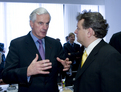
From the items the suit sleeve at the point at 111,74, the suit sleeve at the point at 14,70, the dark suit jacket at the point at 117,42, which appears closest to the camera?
the suit sleeve at the point at 111,74

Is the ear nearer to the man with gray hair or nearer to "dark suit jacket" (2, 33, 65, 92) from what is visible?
the man with gray hair

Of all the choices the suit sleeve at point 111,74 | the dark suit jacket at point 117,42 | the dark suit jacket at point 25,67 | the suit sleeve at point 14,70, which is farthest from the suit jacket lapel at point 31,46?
the dark suit jacket at point 117,42

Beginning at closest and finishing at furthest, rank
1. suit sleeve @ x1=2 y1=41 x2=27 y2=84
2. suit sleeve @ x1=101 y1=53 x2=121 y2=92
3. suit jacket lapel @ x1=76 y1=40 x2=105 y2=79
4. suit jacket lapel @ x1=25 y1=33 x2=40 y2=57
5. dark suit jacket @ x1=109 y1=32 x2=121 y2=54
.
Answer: suit sleeve @ x1=101 y1=53 x2=121 y2=92, suit jacket lapel @ x1=76 y1=40 x2=105 y2=79, suit sleeve @ x1=2 y1=41 x2=27 y2=84, suit jacket lapel @ x1=25 y1=33 x2=40 y2=57, dark suit jacket @ x1=109 y1=32 x2=121 y2=54

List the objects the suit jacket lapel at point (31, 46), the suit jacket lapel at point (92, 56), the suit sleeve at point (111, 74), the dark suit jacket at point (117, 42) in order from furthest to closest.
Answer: the dark suit jacket at point (117, 42), the suit jacket lapel at point (31, 46), the suit jacket lapel at point (92, 56), the suit sleeve at point (111, 74)

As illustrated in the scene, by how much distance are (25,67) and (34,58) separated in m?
0.21

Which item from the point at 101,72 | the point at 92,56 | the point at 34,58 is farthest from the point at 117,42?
the point at 34,58

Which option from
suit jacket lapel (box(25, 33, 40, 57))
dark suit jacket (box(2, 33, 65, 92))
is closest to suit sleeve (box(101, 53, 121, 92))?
dark suit jacket (box(2, 33, 65, 92))

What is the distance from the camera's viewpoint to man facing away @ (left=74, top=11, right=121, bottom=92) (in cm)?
121

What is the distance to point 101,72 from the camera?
125cm

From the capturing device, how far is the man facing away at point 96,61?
1.21 meters

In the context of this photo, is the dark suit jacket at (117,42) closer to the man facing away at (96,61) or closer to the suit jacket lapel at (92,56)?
the man facing away at (96,61)

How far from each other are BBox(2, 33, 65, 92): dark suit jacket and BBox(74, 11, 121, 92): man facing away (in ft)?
1.23

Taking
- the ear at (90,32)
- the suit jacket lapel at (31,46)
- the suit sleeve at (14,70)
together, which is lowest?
the suit sleeve at (14,70)

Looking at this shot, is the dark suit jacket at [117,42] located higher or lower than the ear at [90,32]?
lower
